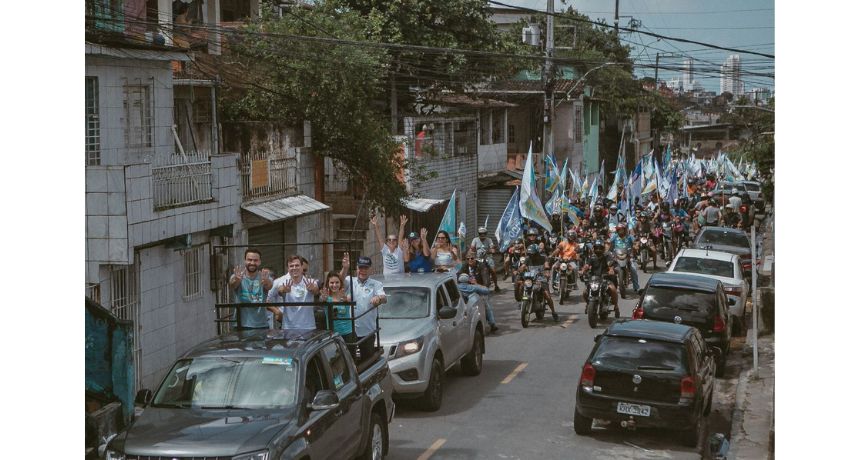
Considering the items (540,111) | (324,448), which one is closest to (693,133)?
(540,111)

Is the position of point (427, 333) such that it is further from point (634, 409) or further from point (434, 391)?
point (634, 409)

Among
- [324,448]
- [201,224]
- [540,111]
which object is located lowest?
[324,448]

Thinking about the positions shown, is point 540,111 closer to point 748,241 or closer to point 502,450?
point 748,241

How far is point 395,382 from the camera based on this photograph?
14.2m

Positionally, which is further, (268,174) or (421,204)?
(421,204)

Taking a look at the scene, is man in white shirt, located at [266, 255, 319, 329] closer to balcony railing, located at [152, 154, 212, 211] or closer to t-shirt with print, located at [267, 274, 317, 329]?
t-shirt with print, located at [267, 274, 317, 329]

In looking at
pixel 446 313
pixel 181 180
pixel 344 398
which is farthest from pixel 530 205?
pixel 344 398

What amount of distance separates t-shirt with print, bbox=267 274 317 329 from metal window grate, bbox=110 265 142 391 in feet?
13.5

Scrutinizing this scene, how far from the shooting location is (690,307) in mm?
17797

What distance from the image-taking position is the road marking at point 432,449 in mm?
12309

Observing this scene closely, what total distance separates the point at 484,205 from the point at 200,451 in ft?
109

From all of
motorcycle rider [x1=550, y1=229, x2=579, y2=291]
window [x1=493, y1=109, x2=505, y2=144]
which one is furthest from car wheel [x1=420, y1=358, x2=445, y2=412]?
window [x1=493, y1=109, x2=505, y2=144]

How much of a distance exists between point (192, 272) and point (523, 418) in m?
7.41

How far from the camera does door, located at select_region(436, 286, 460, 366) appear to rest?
15.6 m
